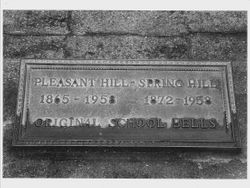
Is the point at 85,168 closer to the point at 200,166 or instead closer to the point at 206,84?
the point at 200,166

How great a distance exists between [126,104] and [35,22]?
1091 millimetres

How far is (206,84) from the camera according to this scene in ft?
12.7

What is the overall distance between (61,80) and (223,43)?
1.37 metres

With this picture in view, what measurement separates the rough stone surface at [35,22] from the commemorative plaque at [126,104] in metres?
0.32

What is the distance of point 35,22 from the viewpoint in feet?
13.6

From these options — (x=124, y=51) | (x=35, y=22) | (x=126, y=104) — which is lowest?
(x=126, y=104)

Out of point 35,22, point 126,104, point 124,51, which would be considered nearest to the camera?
point 126,104

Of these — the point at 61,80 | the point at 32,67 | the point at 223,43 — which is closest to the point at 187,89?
the point at 223,43

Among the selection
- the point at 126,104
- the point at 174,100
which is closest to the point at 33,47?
the point at 126,104

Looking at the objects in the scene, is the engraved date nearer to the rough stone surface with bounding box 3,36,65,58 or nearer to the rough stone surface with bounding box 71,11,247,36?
the rough stone surface with bounding box 71,11,247,36

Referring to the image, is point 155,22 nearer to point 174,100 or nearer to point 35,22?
point 174,100

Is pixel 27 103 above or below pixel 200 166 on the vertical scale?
above

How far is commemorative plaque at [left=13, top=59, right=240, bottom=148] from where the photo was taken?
3641 millimetres

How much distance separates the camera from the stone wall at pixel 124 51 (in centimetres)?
360
